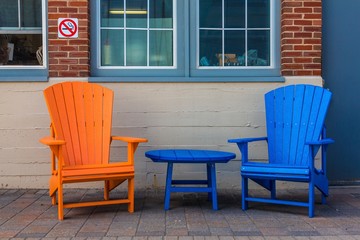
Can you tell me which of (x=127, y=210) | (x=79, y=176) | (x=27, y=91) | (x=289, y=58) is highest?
(x=289, y=58)

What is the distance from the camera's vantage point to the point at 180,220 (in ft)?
15.9

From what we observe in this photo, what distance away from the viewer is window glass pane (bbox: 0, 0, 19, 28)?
6.28 m

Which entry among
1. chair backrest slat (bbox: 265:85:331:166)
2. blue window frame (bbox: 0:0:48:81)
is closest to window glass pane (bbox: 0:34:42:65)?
blue window frame (bbox: 0:0:48:81)

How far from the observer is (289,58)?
243 inches

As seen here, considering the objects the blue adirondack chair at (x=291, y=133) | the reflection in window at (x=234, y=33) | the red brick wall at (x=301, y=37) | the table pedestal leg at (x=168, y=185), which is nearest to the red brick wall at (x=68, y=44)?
the reflection in window at (x=234, y=33)

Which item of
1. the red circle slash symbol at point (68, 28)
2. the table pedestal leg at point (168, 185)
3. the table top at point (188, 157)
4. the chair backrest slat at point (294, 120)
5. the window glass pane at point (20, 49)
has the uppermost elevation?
the red circle slash symbol at point (68, 28)

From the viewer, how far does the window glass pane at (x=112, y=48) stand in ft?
20.8

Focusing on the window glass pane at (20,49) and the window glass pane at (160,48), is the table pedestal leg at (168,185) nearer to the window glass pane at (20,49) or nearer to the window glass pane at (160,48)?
the window glass pane at (160,48)

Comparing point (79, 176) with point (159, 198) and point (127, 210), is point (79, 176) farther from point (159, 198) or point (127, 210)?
point (159, 198)

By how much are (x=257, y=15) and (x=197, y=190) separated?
2430mm

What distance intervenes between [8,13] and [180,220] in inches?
131

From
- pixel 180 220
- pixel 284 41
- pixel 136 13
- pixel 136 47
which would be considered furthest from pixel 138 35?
pixel 180 220

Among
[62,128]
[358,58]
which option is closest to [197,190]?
[62,128]

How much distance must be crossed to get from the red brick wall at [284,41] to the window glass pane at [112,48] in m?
0.24
